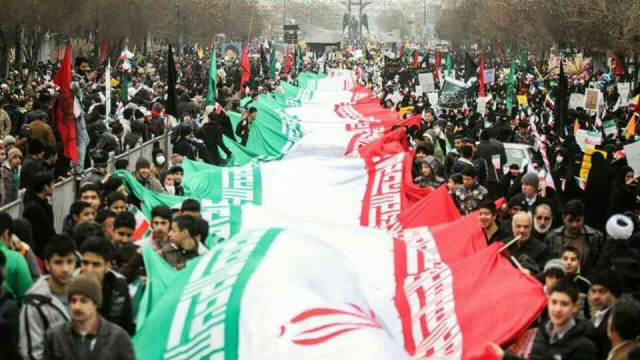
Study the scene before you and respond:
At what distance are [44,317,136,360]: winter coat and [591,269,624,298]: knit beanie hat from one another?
3113mm

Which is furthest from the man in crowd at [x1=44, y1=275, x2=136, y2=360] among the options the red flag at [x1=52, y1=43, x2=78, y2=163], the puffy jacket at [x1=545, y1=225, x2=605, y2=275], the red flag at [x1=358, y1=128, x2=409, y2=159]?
the red flag at [x1=52, y1=43, x2=78, y2=163]

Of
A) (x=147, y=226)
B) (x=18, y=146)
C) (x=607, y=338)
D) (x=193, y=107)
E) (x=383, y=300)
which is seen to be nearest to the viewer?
(x=607, y=338)

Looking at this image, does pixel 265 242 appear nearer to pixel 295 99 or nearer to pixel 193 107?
pixel 193 107

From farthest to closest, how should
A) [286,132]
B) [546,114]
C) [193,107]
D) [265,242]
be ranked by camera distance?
1. [546,114]
2. [193,107]
3. [286,132]
4. [265,242]

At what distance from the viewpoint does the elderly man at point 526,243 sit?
11188 millimetres

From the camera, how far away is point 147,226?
12.1 metres

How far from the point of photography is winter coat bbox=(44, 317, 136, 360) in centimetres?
726

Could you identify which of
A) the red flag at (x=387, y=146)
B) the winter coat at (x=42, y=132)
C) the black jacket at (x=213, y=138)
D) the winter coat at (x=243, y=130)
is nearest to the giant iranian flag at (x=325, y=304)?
the red flag at (x=387, y=146)

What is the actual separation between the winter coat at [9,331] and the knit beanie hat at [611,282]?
347 centimetres

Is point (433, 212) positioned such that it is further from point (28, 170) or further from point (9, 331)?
point (9, 331)

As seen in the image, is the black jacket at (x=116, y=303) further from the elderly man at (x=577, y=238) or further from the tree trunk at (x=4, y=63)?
the tree trunk at (x=4, y=63)

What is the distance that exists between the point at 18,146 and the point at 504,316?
9635 millimetres

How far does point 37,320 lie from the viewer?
7957 millimetres

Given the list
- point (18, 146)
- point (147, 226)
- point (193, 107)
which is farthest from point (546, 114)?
point (147, 226)
